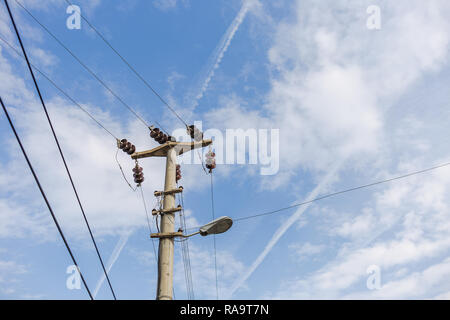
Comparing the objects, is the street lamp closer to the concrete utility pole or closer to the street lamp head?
the street lamp head

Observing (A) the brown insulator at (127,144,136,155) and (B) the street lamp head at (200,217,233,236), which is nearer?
(B) the street lamp head at (200,217,233,236)

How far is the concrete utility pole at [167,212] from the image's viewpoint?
10.0 m

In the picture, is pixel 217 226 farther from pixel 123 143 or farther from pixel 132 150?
pixel 123 143

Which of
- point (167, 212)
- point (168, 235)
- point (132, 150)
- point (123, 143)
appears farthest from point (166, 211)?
point (123, 143)

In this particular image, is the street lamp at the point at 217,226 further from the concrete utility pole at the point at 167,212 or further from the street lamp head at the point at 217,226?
the concrete utility pole at the point at 167,212

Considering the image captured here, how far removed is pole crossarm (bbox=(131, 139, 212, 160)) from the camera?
12961mm

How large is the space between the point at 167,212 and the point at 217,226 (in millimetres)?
2107

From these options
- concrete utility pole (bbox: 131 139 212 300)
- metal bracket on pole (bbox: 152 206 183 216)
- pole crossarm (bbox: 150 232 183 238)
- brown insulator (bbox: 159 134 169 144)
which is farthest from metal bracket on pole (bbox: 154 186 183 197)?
brown insulator (bbox: 159 134 169 144)

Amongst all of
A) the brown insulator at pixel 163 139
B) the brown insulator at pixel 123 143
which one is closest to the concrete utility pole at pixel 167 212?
the brown insulator at pixel 163 139

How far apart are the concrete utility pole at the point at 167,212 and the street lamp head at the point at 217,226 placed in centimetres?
102

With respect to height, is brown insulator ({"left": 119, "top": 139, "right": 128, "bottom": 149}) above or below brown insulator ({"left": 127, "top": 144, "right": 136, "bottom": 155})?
above

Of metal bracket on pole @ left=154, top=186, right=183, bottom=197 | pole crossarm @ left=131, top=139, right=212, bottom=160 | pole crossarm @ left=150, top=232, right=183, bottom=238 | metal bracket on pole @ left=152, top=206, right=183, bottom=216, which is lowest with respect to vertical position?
pole crossarm @ left=150, top=232, right=183, bottom=238
